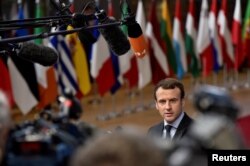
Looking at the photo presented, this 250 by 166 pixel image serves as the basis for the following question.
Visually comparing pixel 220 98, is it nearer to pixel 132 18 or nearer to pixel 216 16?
pixel 132 18

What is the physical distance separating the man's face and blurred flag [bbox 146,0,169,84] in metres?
7.62

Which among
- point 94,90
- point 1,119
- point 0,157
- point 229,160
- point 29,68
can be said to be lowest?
point 94,90

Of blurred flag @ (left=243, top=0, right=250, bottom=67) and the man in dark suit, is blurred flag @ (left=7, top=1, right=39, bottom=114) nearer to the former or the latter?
blurred flag @ (left=243, top=0, right=250, bottom=67)

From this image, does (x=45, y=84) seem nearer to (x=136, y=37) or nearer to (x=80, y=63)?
(x=80, y=63)

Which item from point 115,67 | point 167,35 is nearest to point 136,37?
point 115,67

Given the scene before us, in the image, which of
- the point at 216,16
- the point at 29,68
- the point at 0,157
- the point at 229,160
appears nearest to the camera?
the point at 0,157

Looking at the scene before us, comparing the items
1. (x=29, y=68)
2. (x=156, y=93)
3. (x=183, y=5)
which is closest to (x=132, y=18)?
(x=156, y=93)

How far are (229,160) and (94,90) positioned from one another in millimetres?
12397

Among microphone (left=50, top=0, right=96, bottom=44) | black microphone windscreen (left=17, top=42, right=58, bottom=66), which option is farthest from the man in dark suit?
black microphone windscreen (left=17, top=42, right=58, bottom=66)

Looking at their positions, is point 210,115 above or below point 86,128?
above

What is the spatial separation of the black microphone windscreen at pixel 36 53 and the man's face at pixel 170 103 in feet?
2.23

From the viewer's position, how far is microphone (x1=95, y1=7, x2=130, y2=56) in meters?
3.30

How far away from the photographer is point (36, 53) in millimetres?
3148

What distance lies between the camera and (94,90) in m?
14.2
